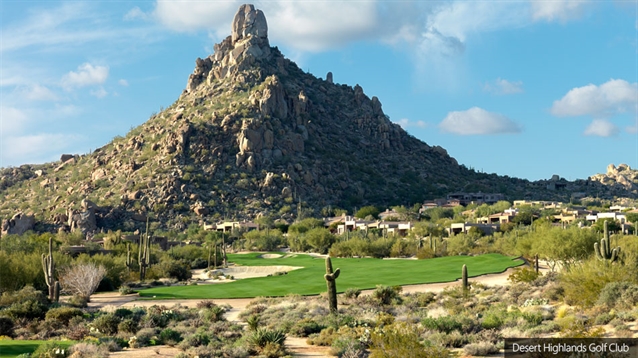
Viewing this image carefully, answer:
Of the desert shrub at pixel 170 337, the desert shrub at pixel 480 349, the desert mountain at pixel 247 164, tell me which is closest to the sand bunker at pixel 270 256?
the desert mountain at pixel 247 164

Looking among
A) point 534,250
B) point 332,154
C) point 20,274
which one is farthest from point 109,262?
point 332,154

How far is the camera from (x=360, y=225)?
94.5 meters

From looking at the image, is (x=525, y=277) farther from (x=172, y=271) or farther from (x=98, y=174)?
(x=98, y=174)

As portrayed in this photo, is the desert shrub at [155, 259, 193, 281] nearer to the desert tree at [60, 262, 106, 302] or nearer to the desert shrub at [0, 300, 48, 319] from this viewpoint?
the desert tree at [60, 262, 106, 302]

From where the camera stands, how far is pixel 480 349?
63.1ft

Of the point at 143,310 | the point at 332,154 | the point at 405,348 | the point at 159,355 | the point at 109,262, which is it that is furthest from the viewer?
the point at 332,154

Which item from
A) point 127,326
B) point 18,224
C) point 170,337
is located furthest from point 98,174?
point 170,337

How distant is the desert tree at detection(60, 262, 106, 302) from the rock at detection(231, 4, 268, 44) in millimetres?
105984

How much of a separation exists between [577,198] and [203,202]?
71.8m

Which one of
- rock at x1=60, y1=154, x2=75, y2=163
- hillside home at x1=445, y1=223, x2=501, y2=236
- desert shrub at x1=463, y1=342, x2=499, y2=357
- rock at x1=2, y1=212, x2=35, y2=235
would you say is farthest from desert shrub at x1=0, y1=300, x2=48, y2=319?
rock at x1=60, y1=154, x2=75, y2=163

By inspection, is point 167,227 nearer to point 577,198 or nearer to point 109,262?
point 109,262

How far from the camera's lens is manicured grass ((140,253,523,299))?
4366cm

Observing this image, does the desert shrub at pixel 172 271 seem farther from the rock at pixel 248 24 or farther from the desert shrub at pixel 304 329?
the rock at pixel 248 24

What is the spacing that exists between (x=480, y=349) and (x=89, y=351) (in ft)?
35.0
